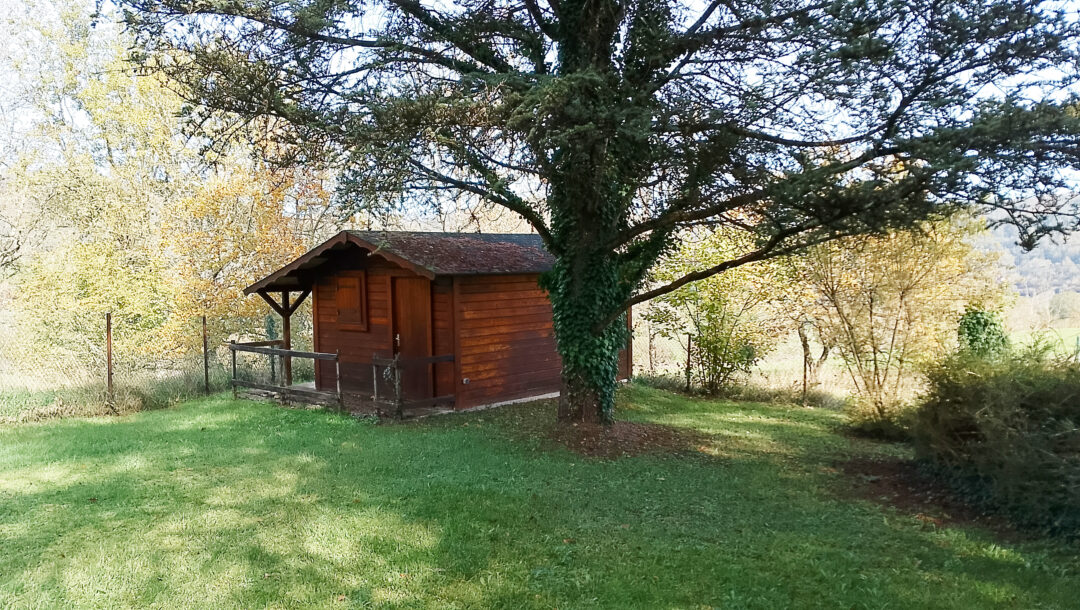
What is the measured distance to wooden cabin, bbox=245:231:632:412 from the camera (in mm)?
11258

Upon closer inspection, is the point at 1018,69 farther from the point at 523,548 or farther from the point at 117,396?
the point at 117,396

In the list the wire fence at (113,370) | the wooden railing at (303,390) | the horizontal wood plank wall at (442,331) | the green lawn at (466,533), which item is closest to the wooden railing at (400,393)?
the horizontal wood plank wall at (442,331)

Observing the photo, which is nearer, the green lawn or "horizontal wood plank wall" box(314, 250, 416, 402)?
the green lawn

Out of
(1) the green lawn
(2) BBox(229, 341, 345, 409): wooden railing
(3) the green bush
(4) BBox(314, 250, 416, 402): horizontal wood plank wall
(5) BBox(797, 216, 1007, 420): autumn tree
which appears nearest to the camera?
(1) the green lawn

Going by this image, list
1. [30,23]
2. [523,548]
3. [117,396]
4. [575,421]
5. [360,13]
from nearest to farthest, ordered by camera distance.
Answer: [523,548] → [360,13] → [575,421] → [117,396] → [30,23]

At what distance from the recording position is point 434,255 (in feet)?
37.2

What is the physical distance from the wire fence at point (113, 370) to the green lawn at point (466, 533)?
303 centimetres

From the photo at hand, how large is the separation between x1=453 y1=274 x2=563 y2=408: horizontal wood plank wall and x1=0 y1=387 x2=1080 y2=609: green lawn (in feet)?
9.76

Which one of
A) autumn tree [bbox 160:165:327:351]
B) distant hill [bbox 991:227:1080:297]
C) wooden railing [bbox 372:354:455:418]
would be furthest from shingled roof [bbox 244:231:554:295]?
distant hill [bbox 991:227:1080:297]

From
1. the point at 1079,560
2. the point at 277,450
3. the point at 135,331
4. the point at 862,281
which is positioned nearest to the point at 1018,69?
the point at 862,281

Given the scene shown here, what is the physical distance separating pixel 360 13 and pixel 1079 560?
8.84 meters

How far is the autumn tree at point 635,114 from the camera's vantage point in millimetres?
5980

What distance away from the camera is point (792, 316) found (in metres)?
12.6

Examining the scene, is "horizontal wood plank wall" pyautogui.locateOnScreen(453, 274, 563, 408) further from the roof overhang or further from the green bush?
the green bush
